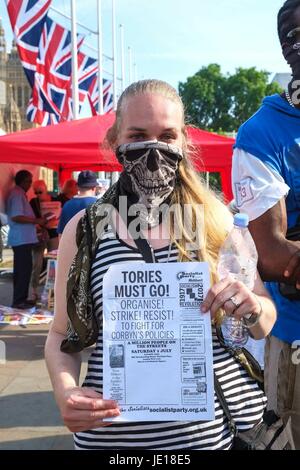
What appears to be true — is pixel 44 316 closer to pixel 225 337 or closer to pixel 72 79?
pixel 225 337

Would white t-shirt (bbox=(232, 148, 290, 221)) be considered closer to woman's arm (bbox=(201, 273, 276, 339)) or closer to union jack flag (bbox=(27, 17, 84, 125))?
woman's arm (bbox=(201, 273, 276, 339))

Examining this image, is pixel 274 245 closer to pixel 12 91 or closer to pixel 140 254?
pixel 140 254

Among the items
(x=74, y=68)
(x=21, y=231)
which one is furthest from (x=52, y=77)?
(x=21, y=231)

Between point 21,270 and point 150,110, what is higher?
point 150,110

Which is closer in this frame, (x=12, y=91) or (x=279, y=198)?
(x=279, y=198)

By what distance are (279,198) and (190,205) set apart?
32 cm

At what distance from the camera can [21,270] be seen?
8.05m

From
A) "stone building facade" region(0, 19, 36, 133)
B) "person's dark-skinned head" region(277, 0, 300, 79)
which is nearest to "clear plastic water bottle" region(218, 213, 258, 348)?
"person's dark-skinned head" region(277, 0, 300, 79)

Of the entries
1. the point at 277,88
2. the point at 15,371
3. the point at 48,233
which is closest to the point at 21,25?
the point at 48,233

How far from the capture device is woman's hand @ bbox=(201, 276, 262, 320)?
1.34m

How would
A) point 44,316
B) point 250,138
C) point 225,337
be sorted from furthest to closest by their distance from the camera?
point 44,316
point 250,138
point 225,337

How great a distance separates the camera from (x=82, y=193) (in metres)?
6.74

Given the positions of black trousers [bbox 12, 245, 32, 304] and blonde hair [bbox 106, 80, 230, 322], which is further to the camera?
black trousers [bbox 12, 245, 32, 304]

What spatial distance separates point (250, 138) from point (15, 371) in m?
4.37
